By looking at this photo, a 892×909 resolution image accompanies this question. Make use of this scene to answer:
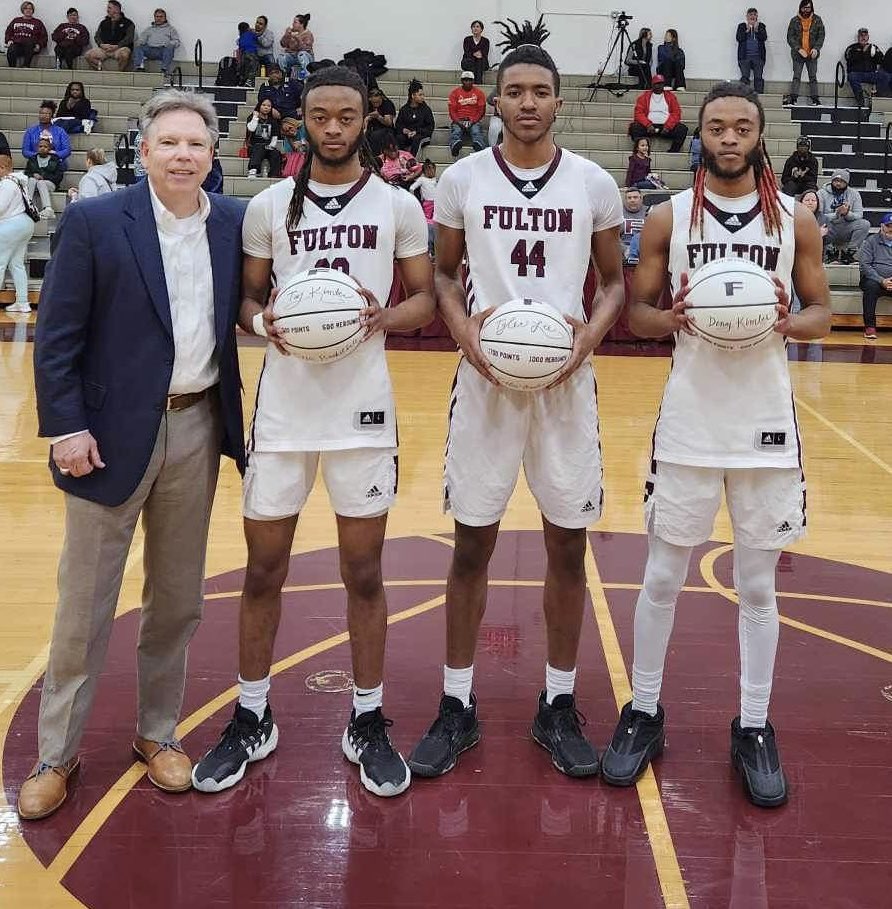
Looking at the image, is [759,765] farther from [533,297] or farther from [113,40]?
[113,40]

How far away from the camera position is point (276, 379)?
3.08 meters

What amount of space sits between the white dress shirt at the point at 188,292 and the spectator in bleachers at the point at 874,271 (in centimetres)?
1082

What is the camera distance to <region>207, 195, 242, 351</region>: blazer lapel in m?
2.97

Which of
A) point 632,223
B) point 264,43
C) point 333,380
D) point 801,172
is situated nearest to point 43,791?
point 333,380

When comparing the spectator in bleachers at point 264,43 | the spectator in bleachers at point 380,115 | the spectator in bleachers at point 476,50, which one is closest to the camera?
the spectator in bleachers at point 380,115

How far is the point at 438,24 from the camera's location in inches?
741

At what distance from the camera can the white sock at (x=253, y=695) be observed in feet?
10.7

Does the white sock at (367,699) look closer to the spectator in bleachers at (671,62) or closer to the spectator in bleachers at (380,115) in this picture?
the spectator in bleachers at (380,115)

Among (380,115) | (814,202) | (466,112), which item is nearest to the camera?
Answer: (814,202)

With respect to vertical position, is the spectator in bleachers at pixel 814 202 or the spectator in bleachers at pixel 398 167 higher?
the spectator in bleachers at pixel 398 167

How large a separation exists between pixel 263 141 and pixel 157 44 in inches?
168

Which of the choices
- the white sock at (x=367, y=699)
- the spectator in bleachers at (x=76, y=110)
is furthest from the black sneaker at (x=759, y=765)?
the spectator in bleachers at (x=76, y=110)

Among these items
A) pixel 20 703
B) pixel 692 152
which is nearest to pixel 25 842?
pixel 20 703
